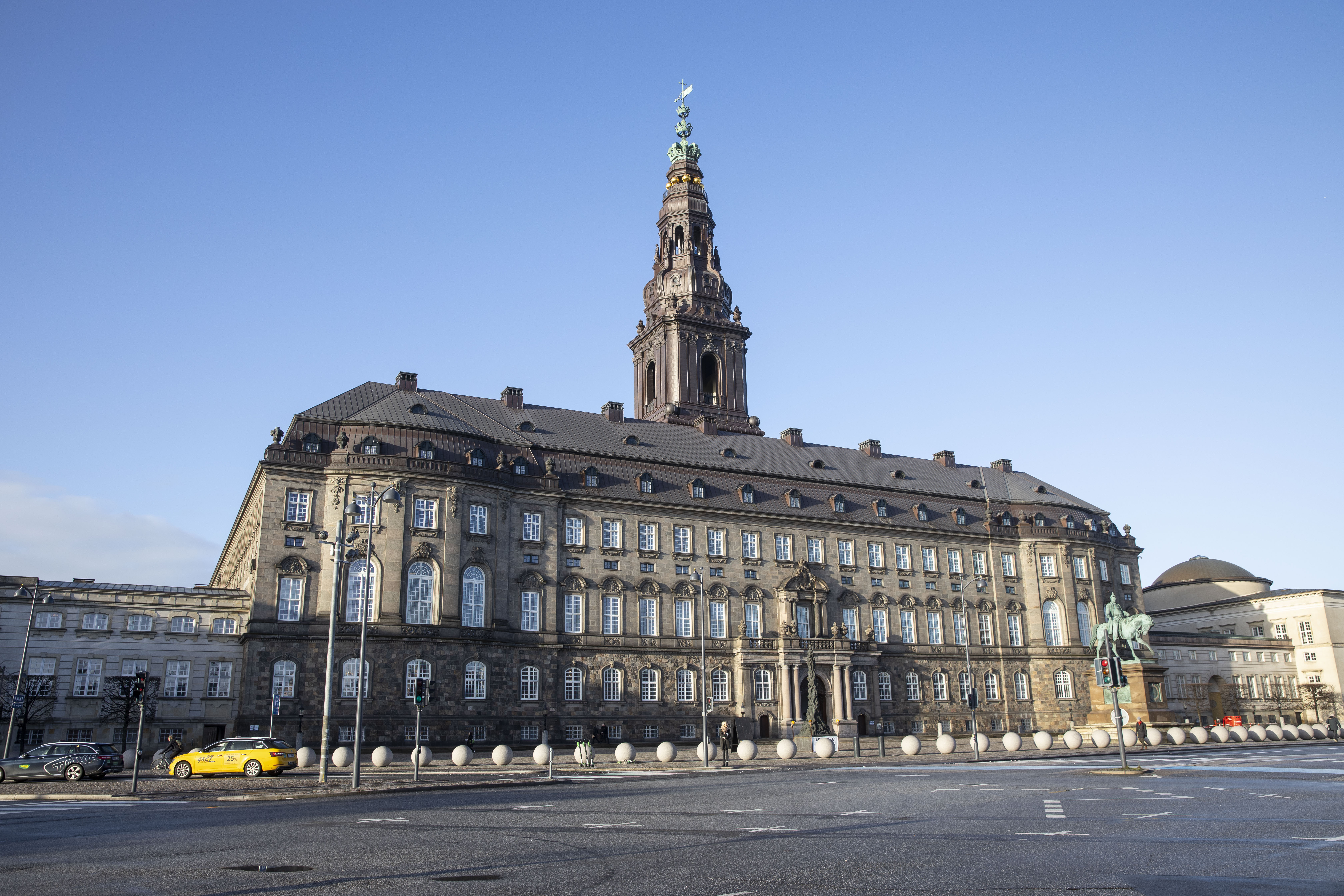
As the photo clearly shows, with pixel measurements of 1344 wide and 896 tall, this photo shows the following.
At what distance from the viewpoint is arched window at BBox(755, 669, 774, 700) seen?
72688 mm

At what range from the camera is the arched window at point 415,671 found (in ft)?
197

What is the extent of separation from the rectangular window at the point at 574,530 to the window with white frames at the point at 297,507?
658 inches

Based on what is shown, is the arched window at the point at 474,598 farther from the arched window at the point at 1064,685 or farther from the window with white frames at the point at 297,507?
the arched window at the point at 1064,685

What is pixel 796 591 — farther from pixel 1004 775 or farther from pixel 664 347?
pixel 1004 775

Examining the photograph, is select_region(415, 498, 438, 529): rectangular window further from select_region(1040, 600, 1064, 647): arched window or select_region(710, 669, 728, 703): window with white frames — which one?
select_region(1040, 600, 1064, 647): arched window

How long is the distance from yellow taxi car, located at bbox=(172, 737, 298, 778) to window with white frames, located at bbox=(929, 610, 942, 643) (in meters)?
53.2

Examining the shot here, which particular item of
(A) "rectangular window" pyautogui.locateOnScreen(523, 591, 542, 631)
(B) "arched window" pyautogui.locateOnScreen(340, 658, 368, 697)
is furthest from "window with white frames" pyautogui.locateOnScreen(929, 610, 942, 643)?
(B) "arched window" pyautogui.locateOnScreen(340, 658, 368, 697)

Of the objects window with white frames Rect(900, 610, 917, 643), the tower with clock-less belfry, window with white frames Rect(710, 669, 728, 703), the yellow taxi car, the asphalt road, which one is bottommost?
the asphalt road

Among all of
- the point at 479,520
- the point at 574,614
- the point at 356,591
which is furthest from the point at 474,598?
the point at 574,614

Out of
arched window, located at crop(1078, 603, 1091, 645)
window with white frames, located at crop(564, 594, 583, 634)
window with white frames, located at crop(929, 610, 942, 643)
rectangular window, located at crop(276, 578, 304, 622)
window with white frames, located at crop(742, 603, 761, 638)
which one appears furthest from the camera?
arched window, located at crop(1078, 603, 1091, 645)

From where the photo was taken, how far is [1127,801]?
73.6 feet

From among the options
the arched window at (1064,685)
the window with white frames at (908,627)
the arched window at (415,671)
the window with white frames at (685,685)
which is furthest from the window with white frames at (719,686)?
the arched window at (1064,685)

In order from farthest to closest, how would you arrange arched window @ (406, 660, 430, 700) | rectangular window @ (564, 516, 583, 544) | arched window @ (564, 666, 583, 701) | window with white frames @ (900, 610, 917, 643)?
window with white frames @ (900, 610, 917, 643) < rectangular window @ (564, 516, 583, 544) < arched window @ (564, 666, 583, 701) < arched window @ (406, 660, 430, 700)

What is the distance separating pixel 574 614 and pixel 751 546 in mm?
14919
